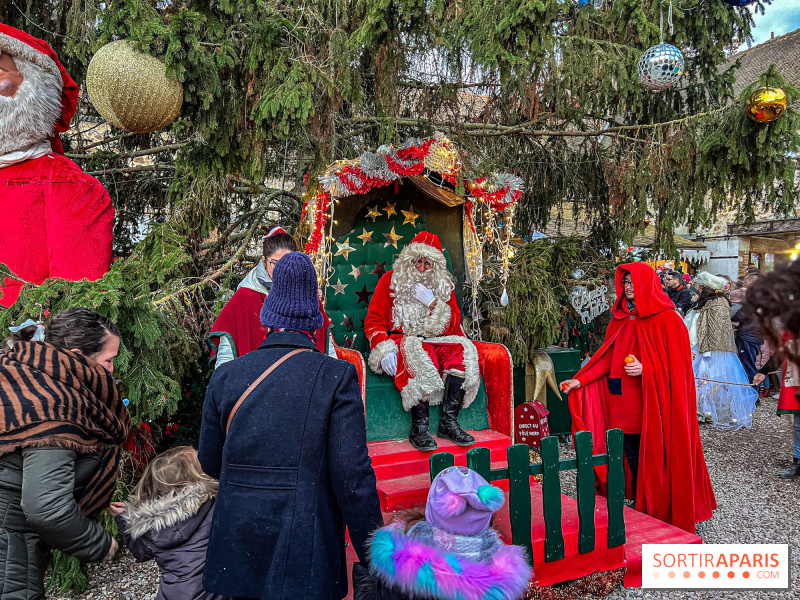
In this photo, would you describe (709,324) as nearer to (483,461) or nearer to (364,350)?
(364,350)

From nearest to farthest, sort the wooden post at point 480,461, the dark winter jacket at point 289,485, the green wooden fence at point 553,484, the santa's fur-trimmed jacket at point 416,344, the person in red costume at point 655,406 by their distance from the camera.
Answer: the dark winter jacket at point 289,485 < the wooden post at point 480,461 < the green wooden fence at point 553,484 < the person in red costume at point 655,406 < the santa's fur-trimmed jacket at point 416,344

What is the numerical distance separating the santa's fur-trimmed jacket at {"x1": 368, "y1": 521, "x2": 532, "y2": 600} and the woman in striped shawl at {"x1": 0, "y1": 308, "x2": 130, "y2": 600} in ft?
3.74

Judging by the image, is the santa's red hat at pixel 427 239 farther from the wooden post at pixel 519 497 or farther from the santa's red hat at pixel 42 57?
the santa's red hat at pixel 42 57

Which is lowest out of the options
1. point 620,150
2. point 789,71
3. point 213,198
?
point 213,198

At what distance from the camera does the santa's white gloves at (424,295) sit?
5082mm

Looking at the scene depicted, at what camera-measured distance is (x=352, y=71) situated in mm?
5121

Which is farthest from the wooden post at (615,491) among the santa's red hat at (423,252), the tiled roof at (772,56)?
the tiled roof at (772,56)

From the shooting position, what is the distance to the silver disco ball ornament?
16.4ft

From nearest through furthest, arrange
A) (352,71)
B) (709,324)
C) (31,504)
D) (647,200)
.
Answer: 1. (31,504)
2. (352,71)
3. (647,200)
4. (709,324)

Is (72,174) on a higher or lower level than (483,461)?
higher

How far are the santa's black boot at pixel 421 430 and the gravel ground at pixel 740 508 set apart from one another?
5.46ft

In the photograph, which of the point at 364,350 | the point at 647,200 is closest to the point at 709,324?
the point at 647,200

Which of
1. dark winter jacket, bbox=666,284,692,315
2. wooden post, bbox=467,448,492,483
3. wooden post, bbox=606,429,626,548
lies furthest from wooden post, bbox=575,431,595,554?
dark winter jacket, bbox=666,284,692,315

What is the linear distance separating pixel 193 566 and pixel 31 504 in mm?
705
